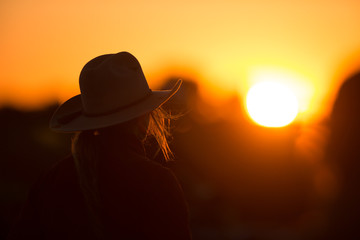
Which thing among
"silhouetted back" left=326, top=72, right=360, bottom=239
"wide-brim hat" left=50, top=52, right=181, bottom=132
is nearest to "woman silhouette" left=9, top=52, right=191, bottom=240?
"wide-brim hat" left=50, top=52, right=181, bottom=132

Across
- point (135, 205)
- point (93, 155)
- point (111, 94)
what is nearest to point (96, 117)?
point (111, 94)

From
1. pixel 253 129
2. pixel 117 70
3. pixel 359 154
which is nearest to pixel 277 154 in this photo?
pixel 253 129

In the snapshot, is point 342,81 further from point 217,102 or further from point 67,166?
point 67,166

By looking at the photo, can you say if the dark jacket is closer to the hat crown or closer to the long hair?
the long hair

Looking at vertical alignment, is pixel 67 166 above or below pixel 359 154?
below

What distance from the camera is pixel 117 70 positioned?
2779 millimetres

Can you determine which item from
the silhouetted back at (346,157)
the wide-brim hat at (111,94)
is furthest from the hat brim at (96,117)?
the silhouetted back at (346,157)

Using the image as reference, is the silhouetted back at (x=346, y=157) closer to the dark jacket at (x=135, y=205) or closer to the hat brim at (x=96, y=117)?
the hat brim at (x=96, y=117)

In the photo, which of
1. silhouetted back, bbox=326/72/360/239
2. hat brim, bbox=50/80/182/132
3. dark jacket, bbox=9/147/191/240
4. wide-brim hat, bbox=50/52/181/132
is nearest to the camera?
dark jacket, bbox=9/147/191/240

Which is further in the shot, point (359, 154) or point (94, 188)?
point (359, 154)

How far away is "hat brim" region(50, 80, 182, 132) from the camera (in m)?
2.55

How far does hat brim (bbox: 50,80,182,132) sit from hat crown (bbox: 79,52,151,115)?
0.15 ft

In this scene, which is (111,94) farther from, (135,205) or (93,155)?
(135,205)

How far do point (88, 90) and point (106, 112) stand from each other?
0.64ft
